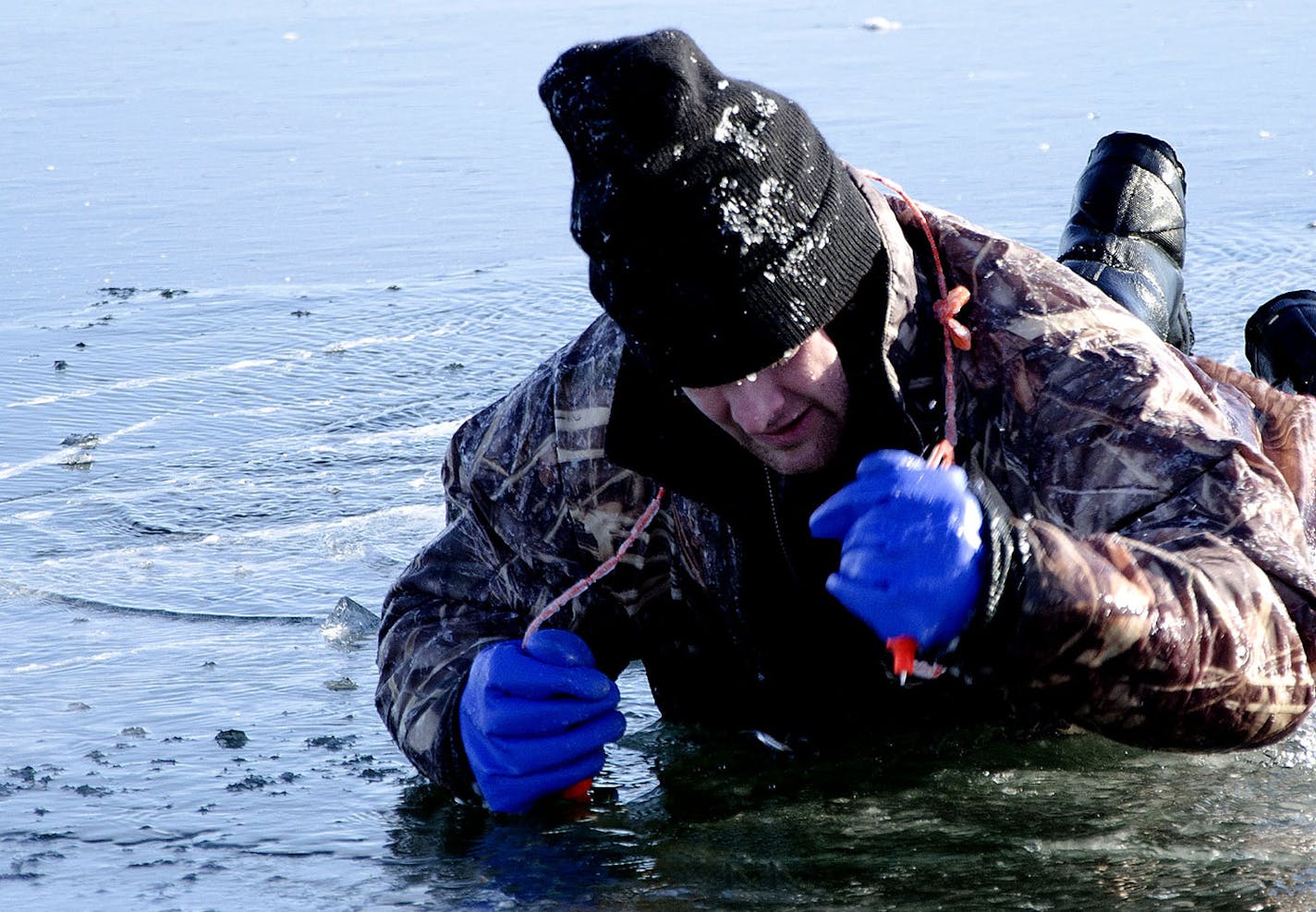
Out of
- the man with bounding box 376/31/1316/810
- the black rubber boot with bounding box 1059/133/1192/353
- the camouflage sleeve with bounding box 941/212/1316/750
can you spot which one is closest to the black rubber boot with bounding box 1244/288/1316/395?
the black rubber boot with bounding box 1059/133/1192/353

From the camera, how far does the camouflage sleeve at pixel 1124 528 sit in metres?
2.07

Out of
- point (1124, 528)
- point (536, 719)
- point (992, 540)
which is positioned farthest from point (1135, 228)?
point (992, 540)

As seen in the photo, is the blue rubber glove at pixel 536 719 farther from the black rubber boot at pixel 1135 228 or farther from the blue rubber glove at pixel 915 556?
the black rubber boot at pixel 1135 228

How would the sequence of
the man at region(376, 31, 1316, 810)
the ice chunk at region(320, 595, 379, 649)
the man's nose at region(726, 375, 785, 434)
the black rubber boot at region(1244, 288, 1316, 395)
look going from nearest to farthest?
the man at region(376, 31, 1316, 810), the man's nose at region(726, 375, 785, 434), the ice chunk at region(320, 595, 379, 649), the black rubber boot at region(1244, 288, 1316, 395)

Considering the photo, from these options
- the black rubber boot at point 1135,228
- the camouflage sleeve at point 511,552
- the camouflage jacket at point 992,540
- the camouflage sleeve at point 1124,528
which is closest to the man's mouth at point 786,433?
the camouflage jacket at point 992,540

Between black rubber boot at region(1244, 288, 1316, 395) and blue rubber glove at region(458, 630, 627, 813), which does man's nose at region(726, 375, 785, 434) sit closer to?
blue rubber glove at region(458, 630, 627, 813)

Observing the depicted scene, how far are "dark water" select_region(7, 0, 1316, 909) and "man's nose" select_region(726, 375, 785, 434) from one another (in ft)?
2.37

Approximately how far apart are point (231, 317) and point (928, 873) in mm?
4637

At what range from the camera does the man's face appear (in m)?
2.60

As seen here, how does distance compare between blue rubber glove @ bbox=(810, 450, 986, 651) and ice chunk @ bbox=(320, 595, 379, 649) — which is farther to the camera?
ice chunk @ bbox=(320, 595, 379, 649)

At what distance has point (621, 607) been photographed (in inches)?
126

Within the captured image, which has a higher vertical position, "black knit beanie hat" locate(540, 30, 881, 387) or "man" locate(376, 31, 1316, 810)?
"black knit beanie hat" locate(540, 30, 881, 387)

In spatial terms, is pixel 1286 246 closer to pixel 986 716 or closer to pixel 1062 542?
pixel 986 716

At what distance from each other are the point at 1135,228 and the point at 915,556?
115 inches
